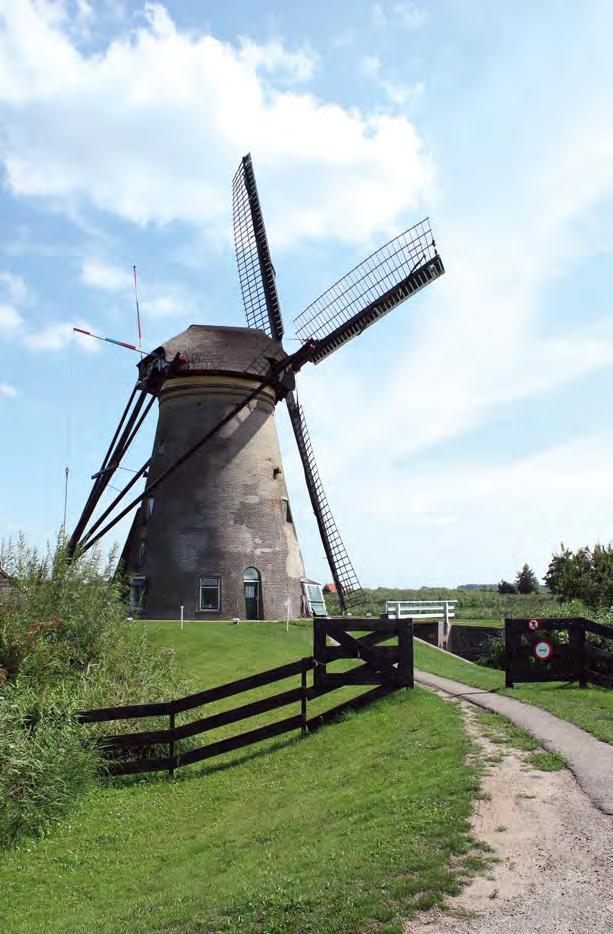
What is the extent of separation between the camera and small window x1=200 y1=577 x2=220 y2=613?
26.5 meters

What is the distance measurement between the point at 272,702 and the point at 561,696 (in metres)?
4.09

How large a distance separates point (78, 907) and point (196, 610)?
63.7 ft

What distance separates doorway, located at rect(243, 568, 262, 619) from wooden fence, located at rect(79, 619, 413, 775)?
14871 mm

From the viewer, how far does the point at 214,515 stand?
27.0 meters

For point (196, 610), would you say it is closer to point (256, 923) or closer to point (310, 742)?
point (310, 742)

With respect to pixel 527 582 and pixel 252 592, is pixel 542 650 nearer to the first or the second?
pixel 252 592

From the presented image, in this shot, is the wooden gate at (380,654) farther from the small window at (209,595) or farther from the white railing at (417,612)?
the small window at (209,595)

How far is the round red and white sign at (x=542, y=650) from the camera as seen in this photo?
12.3 meters

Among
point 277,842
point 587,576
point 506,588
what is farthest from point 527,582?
point 277,842

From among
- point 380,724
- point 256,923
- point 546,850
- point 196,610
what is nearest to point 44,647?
point 380,724

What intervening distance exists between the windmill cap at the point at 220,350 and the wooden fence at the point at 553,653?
55.8 feet

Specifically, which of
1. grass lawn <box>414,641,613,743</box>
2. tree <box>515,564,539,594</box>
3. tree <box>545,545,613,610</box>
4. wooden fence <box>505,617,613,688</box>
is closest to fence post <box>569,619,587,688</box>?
wooden fence <box>505,617,613,688</box>

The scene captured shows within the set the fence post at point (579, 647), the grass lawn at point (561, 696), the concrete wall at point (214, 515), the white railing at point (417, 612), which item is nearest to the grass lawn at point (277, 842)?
the grass lawn at point (561, 696)

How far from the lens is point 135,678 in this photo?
532 inches
